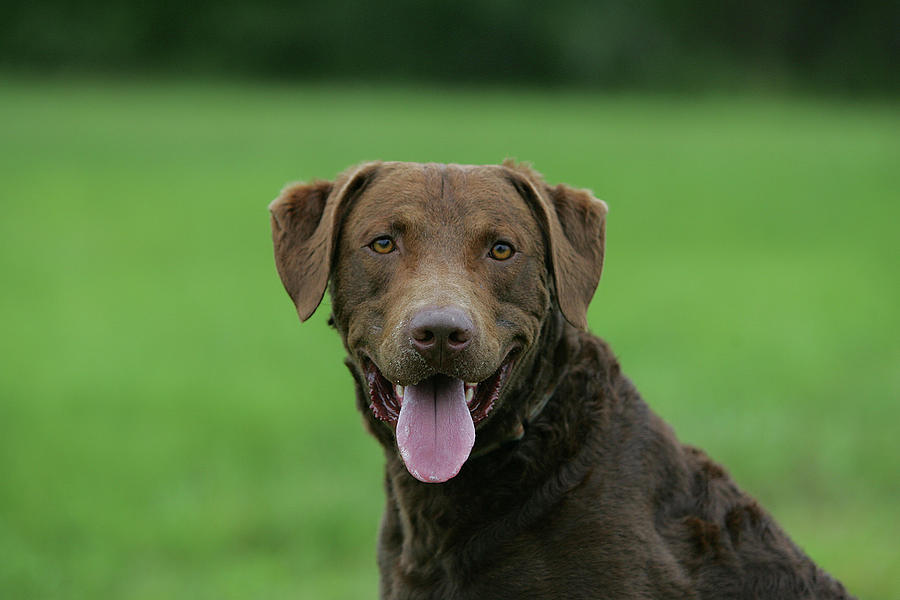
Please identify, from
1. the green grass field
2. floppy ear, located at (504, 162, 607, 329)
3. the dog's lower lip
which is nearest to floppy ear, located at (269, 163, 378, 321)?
the dog's lower lip

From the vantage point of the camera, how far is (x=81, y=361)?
1245 cm

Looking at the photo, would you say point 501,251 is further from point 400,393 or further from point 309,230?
point 309,230

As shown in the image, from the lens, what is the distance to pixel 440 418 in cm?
395

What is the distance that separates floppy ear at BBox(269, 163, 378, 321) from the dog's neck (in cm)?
66

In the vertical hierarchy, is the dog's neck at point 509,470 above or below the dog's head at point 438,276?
below

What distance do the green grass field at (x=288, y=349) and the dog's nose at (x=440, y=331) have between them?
316 centimetres

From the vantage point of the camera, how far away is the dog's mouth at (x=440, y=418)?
12.7 feet

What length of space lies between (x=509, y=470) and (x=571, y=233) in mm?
952

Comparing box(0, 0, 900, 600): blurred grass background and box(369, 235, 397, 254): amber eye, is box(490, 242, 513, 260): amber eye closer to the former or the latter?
box(369, 235, 397, 254): amber eye

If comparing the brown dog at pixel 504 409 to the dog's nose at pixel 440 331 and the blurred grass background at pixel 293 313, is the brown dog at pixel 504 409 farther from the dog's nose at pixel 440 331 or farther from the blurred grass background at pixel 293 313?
the blurred grass background at pixel 293 313

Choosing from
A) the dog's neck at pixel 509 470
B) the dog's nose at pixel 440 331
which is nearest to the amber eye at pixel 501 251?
the dog's neck at pixel 509 470

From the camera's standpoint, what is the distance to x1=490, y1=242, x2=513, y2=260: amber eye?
4.23 metres

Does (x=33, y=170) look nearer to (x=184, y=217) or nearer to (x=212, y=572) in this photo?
(x=184, y=217)

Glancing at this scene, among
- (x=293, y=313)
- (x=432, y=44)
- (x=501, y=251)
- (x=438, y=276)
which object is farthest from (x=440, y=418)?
(x=432, y=44)
